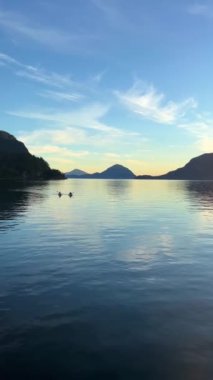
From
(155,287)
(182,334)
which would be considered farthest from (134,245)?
(182,334)

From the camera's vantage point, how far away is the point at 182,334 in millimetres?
18719

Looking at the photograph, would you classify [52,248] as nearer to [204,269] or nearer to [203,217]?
[204,269]

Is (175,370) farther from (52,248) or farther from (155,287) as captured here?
(52,248)

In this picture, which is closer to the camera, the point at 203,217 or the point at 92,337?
the point at 92,337

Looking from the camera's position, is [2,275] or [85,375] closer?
[85,375]

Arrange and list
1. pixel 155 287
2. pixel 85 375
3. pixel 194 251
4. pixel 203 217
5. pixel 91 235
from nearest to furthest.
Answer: pixel 85 375, pixel 155 287, pixel 194 251, pixel 91 235, pixel 203 217

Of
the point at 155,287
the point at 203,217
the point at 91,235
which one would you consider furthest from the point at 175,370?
the point at 203,217

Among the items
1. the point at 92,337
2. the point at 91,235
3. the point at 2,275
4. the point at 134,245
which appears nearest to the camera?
the point at 92,337

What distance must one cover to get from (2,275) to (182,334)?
15573 millimetres

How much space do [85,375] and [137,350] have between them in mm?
2993

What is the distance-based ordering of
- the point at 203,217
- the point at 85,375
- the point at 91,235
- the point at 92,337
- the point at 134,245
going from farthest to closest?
the point at 203,217 < the point at 91,235 < the point at 134,245 < the point at 92,337 < the point at 85,375

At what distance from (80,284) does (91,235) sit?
78.6 feet

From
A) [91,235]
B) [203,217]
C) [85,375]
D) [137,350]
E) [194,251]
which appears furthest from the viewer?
[203,217]

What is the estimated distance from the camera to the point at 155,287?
26.7 m
